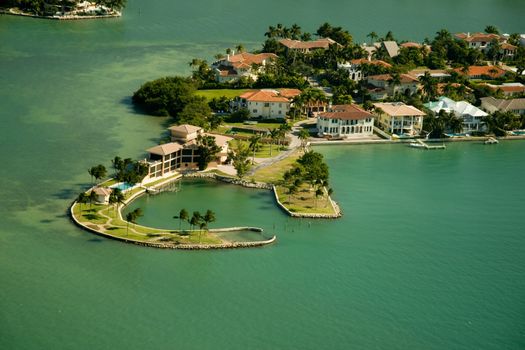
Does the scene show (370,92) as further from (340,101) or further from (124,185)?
(124,185)

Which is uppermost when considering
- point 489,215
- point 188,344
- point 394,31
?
point 394,31

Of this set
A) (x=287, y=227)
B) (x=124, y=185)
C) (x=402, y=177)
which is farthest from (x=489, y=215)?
(x=124, y=185)

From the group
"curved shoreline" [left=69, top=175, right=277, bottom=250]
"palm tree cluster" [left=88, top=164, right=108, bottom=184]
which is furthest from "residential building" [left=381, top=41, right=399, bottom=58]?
"curved shoreline" [left=69, top=175, right=277, bottom=250]

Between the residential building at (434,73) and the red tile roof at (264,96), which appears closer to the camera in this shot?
the red tile roof at (264,96)

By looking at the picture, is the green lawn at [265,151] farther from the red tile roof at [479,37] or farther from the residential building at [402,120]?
the red tile roof at [479,37]

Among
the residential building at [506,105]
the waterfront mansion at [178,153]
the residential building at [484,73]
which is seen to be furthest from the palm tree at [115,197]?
the residential building at [484,73]

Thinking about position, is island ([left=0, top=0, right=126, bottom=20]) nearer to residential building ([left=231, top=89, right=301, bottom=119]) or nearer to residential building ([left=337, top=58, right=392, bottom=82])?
residential building ([left=337, top=58, right=392, bottom=82])
